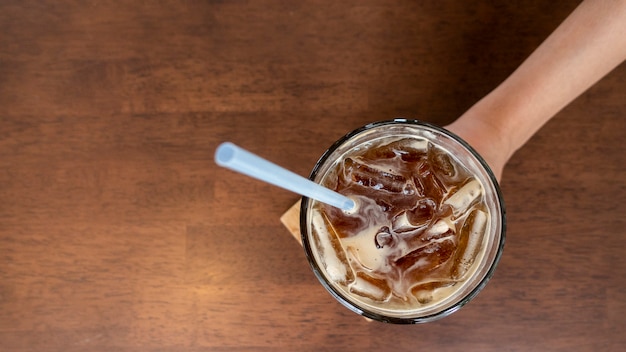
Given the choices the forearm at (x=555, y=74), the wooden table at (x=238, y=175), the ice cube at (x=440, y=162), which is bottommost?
the wooden table at (x=238, y=175)

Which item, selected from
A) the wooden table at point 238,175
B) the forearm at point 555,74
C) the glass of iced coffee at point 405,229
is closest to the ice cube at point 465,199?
the glass of iced coffee at point 405,229

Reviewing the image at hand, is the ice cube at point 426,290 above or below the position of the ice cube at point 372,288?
above

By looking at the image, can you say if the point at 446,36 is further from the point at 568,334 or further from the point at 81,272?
the point at 81,272

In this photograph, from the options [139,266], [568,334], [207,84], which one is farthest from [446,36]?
[139,266]

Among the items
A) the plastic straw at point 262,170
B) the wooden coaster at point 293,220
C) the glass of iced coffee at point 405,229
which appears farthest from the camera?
the wooden coaster at point 293,220

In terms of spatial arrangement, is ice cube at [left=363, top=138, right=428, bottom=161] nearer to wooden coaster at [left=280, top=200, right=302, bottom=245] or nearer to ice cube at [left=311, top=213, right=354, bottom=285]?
ice cube at [left=311, top=213, right=354, bottom=285]

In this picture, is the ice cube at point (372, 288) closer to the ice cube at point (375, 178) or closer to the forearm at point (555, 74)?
the ice cube at point (375, 178)

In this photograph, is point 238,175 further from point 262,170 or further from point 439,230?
point 262,170

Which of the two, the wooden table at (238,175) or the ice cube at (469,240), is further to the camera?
the wooden table at (238,175)
